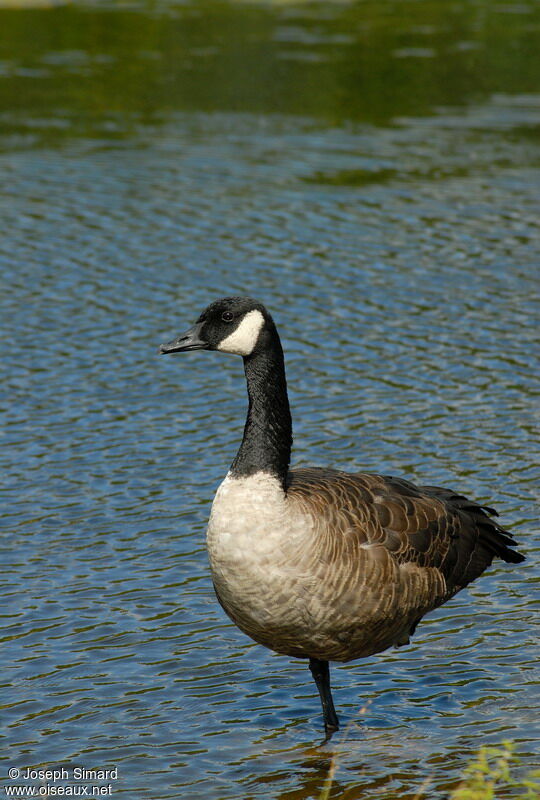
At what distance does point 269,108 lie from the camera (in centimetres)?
3238

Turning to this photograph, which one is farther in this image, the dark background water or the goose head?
the dark background water

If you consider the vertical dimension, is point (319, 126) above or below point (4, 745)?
above

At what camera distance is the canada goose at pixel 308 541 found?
817cm

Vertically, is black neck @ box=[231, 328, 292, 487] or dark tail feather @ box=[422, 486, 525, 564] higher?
black neck @ box=[231, 328, 292, 487]

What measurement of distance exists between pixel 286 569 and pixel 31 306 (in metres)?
11.6

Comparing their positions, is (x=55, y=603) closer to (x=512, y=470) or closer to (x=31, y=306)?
(x=512, y=470)

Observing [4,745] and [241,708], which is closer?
[4,745]

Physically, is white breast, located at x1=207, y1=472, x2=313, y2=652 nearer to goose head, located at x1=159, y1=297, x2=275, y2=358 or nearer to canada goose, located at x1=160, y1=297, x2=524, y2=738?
canada goose, located at x1=160, y1=297, x2=524, y2=738

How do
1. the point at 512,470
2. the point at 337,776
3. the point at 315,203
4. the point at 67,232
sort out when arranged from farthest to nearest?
the point at 315,203 → the point at 67,232 → the point at 512,470 → the point at 337,776

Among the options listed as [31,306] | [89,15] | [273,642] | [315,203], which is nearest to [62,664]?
[273,642]

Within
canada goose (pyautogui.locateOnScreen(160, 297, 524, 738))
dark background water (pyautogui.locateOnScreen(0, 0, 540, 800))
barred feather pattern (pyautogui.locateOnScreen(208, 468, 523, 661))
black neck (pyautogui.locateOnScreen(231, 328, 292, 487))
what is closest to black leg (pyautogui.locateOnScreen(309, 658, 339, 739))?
canada goose (pyautogui.locateOnScreen(160, 297, 524, 738))

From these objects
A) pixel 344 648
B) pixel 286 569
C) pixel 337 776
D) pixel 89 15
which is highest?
pixel 89 15

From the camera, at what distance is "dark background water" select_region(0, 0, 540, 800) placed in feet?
30.3

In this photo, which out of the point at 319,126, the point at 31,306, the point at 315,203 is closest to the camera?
the point at 31,306
